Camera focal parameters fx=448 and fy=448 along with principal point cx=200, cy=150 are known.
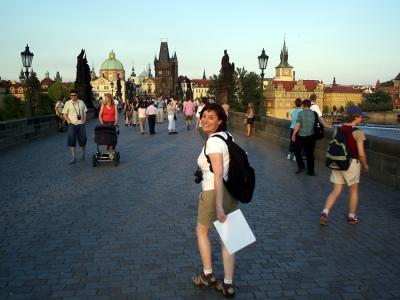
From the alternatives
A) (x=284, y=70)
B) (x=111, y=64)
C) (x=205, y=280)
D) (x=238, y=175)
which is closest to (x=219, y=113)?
(x=238, y=175)

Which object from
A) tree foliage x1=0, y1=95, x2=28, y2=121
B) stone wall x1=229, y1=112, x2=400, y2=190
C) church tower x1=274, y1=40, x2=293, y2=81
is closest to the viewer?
stone wall x1=229, y1=112, x2=400, y2=190

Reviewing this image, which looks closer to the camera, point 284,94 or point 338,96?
point 284,94

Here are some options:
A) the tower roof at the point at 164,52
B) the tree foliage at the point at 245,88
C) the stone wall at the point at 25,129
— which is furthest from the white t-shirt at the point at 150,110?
the tower roof at the point at 164,52

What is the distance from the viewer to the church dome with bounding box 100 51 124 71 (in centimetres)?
17200

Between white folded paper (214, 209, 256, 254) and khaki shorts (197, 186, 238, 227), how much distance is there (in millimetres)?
81

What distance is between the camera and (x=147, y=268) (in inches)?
180

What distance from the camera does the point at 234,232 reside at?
3807 millimetres

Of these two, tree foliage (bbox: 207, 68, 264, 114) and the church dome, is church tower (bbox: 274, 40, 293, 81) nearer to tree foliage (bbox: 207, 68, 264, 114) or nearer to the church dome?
the church dome

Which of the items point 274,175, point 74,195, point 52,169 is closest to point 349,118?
point 274,175

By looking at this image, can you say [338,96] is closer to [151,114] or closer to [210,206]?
[151,114]

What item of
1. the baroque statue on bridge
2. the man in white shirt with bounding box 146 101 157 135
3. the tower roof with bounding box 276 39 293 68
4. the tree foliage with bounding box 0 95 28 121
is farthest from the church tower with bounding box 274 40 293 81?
the man in white shirt with bounding box 146 101 157 135

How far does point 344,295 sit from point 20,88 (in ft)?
517

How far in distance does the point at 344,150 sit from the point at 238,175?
280 centimetres

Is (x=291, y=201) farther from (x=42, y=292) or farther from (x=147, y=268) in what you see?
(x=42, y=292)
